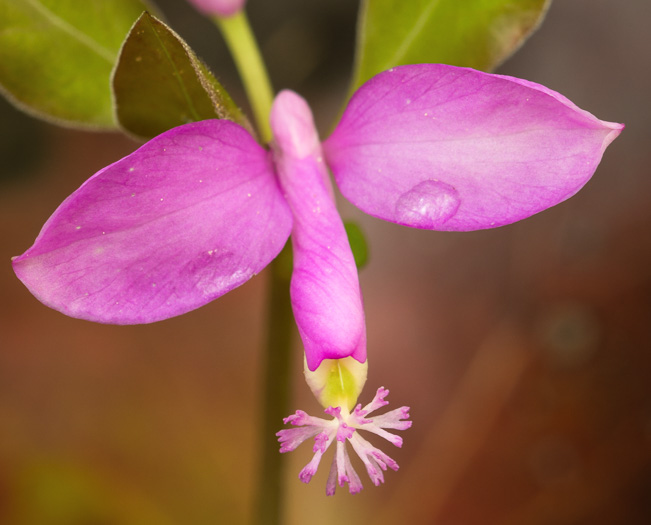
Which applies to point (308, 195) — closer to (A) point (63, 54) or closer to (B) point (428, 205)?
(B) point (428, 205)

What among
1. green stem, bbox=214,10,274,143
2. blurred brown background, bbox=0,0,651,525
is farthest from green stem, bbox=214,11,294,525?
blurred brown background, bbox=0,0,651,525

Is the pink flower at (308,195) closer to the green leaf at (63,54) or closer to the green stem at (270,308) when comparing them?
the green stem at (270,308)

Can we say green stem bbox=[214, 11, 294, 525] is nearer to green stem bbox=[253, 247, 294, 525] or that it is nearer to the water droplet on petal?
green stem bbox=[253, 247, 294, 525]

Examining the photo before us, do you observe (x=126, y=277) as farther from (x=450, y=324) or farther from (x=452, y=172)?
(x=450, y=324)

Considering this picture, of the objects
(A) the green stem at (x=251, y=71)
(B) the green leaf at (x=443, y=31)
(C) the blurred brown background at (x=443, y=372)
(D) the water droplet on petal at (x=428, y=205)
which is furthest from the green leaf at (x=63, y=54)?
(C) the blurred brown background at (x=443, y=372)

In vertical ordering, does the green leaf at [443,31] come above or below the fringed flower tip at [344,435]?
above

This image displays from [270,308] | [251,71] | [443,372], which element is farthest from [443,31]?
[443,372]
